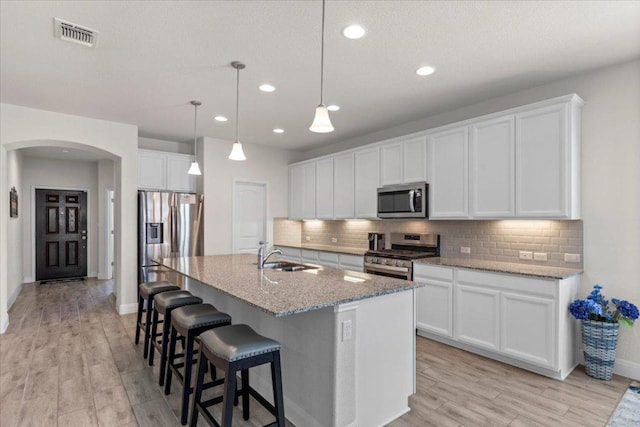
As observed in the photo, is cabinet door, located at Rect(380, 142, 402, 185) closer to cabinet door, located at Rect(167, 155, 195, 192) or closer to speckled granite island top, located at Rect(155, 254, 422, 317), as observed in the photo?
speckled granite island top, located at Rect(155, 254, 422, 317)

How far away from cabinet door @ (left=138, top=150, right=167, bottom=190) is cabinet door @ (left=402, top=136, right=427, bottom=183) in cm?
370

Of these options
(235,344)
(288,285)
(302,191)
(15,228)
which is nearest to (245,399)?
(235,344)

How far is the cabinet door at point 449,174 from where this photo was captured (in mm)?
3768

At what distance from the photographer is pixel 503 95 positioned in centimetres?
374

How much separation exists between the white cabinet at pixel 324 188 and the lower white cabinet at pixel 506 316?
226 centimetres

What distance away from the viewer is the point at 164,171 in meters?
5.49

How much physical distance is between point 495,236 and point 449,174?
85 centimetres

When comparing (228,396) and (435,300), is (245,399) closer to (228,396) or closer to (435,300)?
(228,396)

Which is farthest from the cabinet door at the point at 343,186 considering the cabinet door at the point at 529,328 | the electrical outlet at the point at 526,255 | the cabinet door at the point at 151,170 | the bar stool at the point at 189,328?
the bar stool at the point at 189,328

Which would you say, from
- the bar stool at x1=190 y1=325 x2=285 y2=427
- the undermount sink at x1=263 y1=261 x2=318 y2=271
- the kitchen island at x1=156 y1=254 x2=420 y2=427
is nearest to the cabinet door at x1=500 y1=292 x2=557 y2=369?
the kitchen island at x1=156 y1=254 x2=420 y2=427

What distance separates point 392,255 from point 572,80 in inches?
98.2

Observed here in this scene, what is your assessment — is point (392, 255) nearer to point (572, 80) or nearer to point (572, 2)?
point (572, 80)

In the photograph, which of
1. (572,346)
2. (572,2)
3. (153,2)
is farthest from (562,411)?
(153,2)

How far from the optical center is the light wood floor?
234 cm
